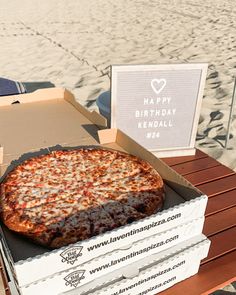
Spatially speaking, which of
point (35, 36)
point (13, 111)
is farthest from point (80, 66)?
point (13, 111)

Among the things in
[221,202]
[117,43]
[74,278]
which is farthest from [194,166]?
[117,43]

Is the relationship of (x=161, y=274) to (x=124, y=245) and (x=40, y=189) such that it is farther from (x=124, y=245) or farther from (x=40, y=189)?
(x=40, y=189)

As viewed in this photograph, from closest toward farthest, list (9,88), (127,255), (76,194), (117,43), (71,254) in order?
(71,254)
(127,255)
(76,194)
(9,88)
(117,43)

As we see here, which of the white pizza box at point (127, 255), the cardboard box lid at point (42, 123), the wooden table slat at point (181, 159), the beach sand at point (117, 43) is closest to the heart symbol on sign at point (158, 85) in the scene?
the cardboard box lid at point (42, 123)

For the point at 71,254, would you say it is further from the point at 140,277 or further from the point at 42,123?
the point at 42,123

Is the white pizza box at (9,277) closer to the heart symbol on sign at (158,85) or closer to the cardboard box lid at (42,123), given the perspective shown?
the cardboard box lid at (42,123)

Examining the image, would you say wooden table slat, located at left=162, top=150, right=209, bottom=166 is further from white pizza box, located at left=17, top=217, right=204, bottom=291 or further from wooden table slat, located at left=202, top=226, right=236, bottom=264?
white pizza box, located at left=17, top=217, right=204, bottom=291
